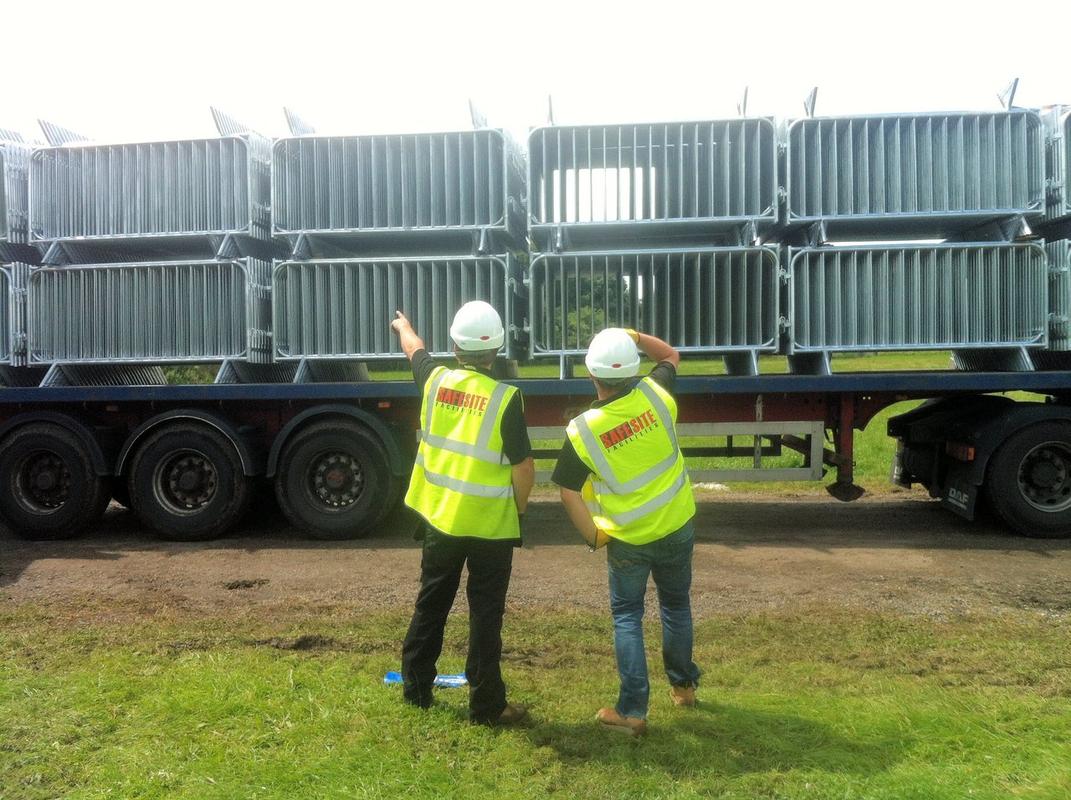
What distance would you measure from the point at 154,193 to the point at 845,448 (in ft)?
21.9

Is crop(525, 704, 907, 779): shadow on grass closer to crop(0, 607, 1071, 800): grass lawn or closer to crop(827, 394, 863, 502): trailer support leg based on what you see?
crop(0, 607, 1071, 800): grass lawn

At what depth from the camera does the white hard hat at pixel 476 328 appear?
4180 millimetres

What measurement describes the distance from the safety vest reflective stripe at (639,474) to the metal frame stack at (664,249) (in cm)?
382

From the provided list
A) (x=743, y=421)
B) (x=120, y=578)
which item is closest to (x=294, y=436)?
(x=120, y=578)

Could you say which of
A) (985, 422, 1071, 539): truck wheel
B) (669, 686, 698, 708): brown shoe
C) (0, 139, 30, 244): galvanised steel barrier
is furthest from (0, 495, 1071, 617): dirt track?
(0, 139, 30, 244): galvanised steel barrier

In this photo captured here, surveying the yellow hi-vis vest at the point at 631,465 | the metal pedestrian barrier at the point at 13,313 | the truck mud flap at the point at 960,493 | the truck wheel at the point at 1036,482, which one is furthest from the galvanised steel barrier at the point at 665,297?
the metal pedestrian barrier at the point at 13,313

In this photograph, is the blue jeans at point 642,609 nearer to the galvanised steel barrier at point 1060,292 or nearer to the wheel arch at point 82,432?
the galvanised steel barrier at point 1060,292

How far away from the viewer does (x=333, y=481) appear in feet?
26.2

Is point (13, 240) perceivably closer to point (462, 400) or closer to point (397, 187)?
point (397, 187)

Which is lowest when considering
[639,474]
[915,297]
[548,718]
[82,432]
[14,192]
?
[548,718]

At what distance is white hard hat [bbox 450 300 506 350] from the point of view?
4180 millimetres

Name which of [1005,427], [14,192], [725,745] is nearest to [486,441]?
[725,745]

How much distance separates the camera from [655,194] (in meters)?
7.78

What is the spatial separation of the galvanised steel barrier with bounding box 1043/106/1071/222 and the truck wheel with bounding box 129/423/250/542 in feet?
24.2
